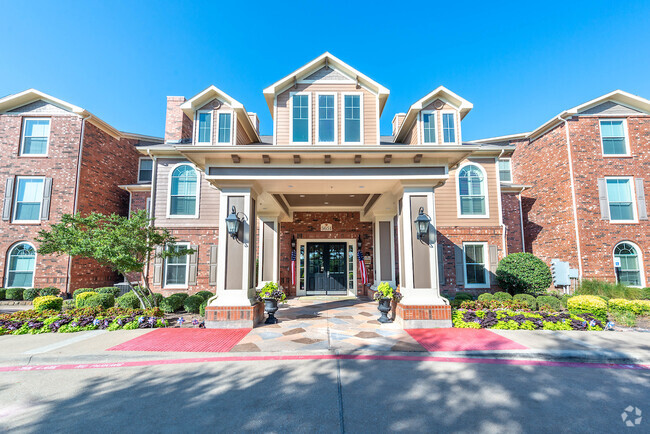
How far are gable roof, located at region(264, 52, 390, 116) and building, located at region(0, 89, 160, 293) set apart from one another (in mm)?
8806

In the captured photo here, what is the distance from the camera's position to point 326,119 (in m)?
9.14

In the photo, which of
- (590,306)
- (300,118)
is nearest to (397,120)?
(300,118)

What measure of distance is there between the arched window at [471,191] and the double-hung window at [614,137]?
16.7 feet

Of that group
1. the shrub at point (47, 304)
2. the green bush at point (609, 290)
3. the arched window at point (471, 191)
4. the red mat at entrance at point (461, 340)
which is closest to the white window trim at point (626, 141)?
the arched window at point (471, 191)

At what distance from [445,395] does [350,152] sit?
4745 mm

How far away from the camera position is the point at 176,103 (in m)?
13.3

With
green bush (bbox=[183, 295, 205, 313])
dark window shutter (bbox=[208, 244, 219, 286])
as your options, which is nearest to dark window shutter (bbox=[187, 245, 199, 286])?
dark window shutter (bbox=[208, 244, 219, 286])

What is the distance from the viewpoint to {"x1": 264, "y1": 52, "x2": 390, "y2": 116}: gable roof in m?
9.19

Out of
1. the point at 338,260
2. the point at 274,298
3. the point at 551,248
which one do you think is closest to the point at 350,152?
the point at 274,298

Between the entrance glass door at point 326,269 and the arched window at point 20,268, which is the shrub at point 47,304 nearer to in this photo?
the arched window at point 20,268

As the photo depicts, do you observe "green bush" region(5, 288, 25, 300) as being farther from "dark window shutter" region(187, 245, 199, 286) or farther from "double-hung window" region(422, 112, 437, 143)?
"double-hung window" region(422, 112, 437, 143)

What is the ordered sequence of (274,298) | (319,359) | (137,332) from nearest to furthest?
(319,359) → (137,332) → (274,298)

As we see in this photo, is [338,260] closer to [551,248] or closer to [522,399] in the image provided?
[551,248]

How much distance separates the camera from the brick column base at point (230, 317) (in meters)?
6.74
